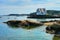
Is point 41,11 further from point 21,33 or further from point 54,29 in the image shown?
point 21,33

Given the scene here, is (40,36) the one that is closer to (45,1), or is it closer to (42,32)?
(42,32)

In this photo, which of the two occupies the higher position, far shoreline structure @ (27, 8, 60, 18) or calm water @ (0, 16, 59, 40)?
far shoreline structure @ (27, 8, 60, 18)

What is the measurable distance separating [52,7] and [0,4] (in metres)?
0.79

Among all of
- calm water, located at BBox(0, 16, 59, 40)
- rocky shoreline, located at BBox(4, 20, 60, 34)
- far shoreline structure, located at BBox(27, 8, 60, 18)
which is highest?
far shoreline structure, located at BBox(27, 8, 60, 18)

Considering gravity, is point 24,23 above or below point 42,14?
below

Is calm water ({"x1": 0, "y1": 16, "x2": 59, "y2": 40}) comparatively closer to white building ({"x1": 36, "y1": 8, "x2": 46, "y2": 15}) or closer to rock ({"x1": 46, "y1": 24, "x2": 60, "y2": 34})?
rock ({"x1": 46, "y1": 24, "x2": 60, "y2": 34})

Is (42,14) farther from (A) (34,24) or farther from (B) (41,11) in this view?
(A) (34,24)

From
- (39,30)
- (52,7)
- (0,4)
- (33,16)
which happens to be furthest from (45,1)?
(0,4)

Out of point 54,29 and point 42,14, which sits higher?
point 42,14

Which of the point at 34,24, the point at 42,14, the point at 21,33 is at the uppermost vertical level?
the point at 42,14

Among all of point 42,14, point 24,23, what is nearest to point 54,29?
point 42,14

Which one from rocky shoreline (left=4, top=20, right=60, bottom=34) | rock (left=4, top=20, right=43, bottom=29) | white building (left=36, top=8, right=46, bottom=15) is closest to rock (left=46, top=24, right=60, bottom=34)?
rocky shoreline (left=4, top=20, right=60, bottom=34)

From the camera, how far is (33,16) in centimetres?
189

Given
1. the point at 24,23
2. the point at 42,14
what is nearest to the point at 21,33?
the point at 24,23
